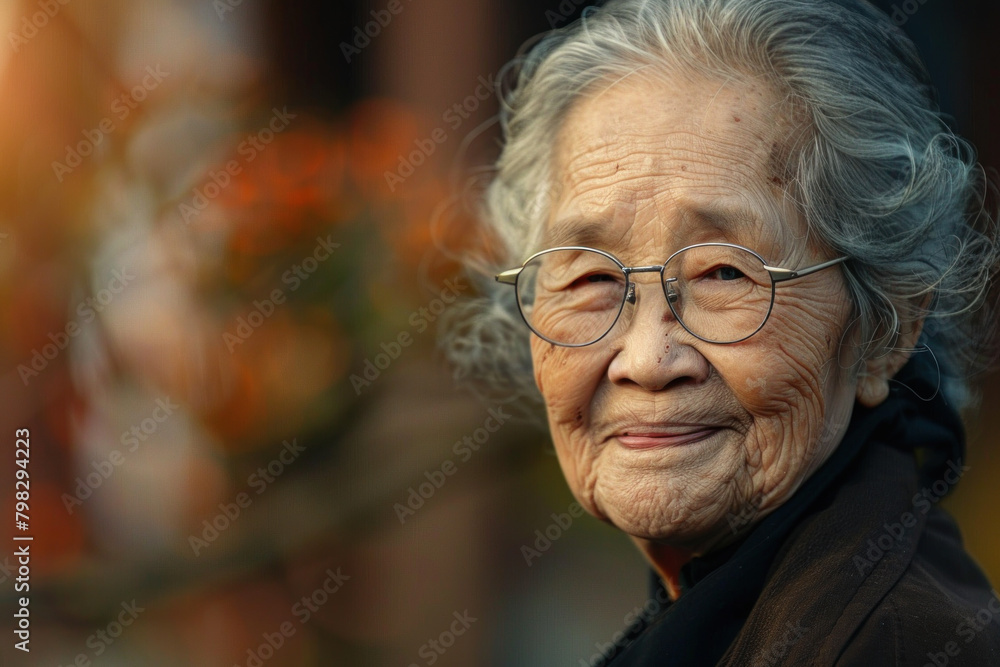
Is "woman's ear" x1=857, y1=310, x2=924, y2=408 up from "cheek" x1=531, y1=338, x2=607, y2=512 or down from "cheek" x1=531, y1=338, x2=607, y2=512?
down

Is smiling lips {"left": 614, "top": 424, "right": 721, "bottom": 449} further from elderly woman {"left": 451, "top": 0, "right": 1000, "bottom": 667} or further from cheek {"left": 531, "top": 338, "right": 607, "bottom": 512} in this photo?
cheek {"left": 531, "top": 338, "right": 607, "bottom": 512}

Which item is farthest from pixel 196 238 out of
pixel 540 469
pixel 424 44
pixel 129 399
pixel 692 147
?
pixel 692 147

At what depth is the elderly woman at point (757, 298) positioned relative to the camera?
1.52 metres

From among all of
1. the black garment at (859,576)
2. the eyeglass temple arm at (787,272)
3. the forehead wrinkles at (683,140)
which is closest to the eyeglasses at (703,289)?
the eyeglass temple arm at (787,272)

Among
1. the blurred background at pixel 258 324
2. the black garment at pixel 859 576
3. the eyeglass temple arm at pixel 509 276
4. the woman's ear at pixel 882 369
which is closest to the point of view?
the black garment at pixel 859 576

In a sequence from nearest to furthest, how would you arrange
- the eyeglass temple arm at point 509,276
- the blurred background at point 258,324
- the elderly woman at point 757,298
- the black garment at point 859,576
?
the black garment at point 859,576, the elderly woman at point 757,298, the eyeglass temple arm at point 509,276, the blurred background at point 258,324

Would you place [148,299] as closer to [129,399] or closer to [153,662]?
[129,399]

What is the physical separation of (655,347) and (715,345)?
111 millimetres

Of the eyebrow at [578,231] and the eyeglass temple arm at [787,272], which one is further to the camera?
the eyebrow at [578,231]

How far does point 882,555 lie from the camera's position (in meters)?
1.34

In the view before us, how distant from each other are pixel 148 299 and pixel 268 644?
1495 millimetres

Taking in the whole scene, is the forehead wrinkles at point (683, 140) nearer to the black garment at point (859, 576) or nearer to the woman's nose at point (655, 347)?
the woman's nose at point (655, 347)

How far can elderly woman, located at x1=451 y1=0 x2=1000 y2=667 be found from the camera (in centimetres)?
152

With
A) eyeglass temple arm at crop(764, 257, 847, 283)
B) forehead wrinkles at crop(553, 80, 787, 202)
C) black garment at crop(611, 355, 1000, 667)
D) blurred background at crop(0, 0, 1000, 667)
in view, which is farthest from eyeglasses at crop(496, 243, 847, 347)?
blurred background at crop(0, 0, 1000, 667)
